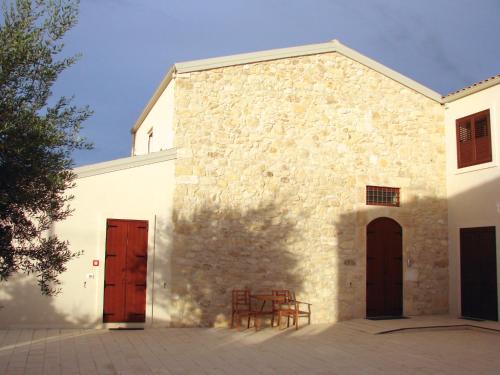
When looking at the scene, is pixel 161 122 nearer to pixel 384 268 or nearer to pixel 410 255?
pixel 384 268

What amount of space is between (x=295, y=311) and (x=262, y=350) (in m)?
Result: 2.26

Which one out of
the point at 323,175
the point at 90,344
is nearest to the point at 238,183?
the point at 323,175

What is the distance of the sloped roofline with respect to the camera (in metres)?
12.4

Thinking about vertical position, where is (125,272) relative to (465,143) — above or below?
below

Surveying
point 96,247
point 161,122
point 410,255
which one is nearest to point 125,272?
point 96,247

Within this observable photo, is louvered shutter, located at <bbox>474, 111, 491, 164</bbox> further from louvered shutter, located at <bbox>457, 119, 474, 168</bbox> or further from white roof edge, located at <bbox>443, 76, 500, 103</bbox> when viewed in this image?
white roof edge, located at <bbox>443, 76, 500, 103</bbox>

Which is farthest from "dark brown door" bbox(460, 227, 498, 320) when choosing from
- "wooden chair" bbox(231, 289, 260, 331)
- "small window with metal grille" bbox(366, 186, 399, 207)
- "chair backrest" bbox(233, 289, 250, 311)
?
"chair backrest" bbox(233, 289, 250, 311)

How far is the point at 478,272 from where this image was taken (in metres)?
13.1

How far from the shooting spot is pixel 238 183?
12.5m

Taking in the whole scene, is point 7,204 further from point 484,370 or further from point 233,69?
point 233,69

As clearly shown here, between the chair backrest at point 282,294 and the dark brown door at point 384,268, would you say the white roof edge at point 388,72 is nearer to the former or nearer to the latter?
the dark brown door at point 384,268

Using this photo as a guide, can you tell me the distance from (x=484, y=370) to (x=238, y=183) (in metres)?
6.37

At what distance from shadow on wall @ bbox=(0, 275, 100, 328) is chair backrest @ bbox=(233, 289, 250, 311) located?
338cm

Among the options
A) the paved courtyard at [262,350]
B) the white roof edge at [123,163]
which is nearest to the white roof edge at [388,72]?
the white roof edge at [123,163]
